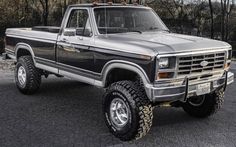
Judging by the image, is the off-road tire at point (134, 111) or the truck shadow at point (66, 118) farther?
the truck shadow at point (66, 118)

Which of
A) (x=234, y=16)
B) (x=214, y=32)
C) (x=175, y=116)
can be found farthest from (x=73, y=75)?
(x=234, y=16)

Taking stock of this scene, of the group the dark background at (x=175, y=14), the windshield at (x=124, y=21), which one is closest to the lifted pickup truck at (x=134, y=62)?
the windshield at (x=124, y=21)

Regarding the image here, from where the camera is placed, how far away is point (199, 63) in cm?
523

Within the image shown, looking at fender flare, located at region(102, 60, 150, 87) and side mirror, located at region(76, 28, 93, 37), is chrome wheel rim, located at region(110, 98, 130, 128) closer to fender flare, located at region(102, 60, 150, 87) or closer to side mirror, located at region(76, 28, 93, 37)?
Answer: fender flare, located at region(102, 60, 150, 87)

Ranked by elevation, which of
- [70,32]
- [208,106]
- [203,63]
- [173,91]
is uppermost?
[70,32]

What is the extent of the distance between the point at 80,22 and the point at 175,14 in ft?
53.6

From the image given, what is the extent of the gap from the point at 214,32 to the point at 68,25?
50.7 feet

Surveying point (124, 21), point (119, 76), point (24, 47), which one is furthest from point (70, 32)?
point (24, 47)

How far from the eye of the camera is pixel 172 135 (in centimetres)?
548

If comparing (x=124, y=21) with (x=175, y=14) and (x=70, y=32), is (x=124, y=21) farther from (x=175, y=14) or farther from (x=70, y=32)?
(x=175, y=14)

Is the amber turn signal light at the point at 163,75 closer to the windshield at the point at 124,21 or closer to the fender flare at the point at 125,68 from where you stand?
the fender flare at the point at 125,68

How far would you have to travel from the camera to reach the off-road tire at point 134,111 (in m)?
5.03

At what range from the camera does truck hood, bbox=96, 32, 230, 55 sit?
492cm

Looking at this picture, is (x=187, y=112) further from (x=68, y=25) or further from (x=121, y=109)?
(x=68, y=25)
